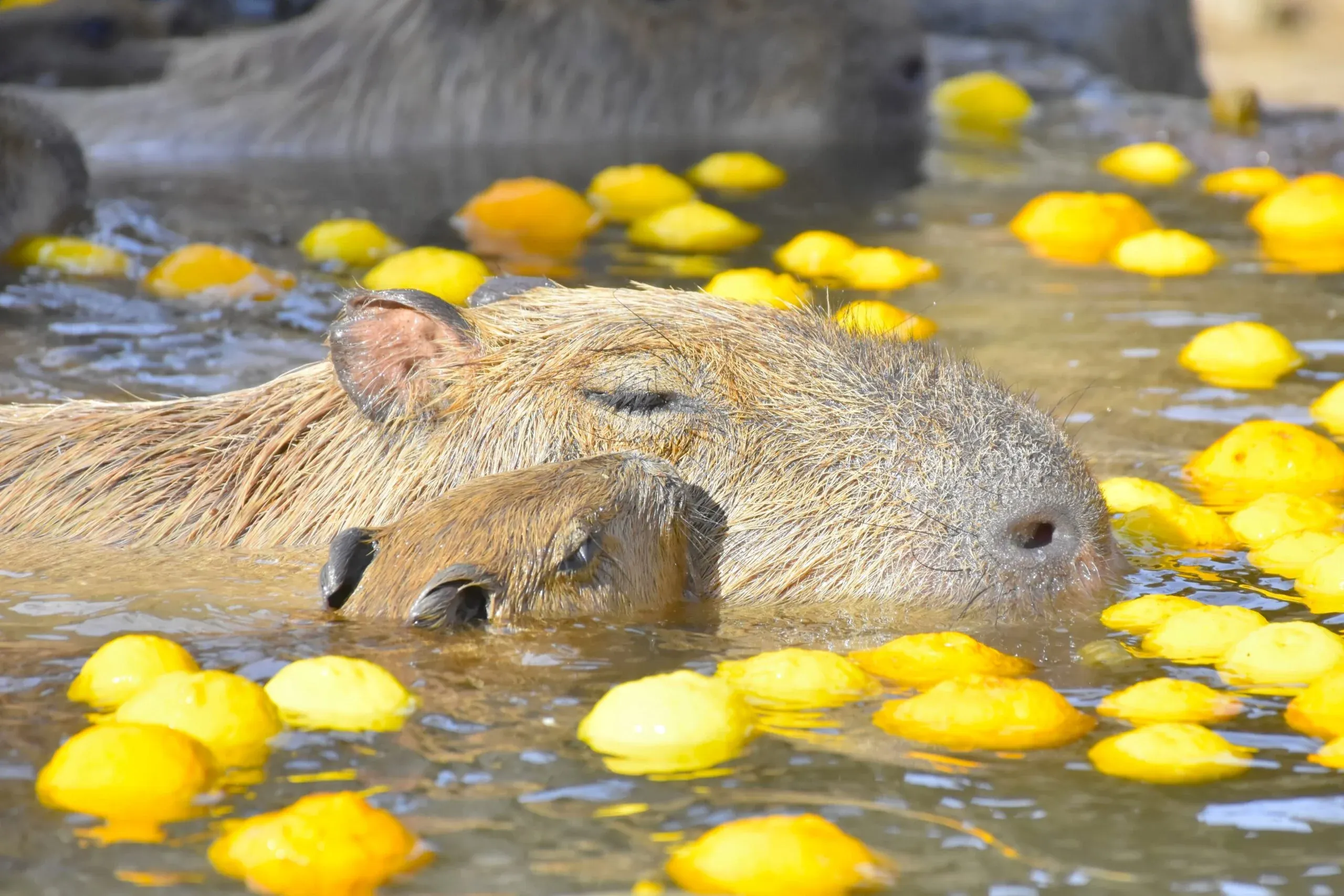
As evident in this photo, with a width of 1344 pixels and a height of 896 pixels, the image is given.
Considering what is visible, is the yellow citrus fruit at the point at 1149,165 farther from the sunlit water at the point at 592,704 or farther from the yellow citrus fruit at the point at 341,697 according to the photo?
the yellow citrus fruit at the point at 341,697

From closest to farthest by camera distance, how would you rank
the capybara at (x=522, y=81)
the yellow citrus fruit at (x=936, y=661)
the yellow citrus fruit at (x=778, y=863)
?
the yellow citrus fruit at (x=778, y=863) < the yellow citrus fruit at (x=936, y=661) < the capybara at (x=522, y=81)

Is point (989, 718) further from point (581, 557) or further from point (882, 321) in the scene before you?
point (882, 321)

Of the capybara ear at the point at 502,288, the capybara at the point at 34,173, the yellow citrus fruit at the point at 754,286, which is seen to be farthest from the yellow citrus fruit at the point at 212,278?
the capybara ear at the point at 502,288

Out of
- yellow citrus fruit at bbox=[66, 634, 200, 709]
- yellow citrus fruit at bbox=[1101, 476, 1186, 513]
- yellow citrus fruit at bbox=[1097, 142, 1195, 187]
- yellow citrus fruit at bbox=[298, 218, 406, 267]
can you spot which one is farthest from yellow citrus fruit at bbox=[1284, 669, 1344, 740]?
yellow citrus fruit at bbox=[1097, 142, 1195, 187]

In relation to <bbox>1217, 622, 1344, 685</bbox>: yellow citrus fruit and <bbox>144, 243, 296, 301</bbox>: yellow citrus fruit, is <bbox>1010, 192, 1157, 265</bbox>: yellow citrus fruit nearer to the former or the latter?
<bbox>144, 243, 296, 301</bbox>: yellow citrus fruit

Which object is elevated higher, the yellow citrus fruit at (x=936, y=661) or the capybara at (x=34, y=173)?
the capybara at (x=34, y=173)

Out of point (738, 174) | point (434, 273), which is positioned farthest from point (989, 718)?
point (738, 174)

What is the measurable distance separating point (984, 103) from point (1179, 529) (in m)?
6.21

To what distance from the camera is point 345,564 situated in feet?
11.7

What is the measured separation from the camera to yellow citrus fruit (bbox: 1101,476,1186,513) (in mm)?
4453

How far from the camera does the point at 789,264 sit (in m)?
6.93

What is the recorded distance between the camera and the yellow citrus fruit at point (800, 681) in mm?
3230

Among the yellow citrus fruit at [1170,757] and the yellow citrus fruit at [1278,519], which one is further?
the yellow citrus fruit at [1278,519]

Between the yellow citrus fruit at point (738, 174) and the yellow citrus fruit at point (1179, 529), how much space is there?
14.1ft
